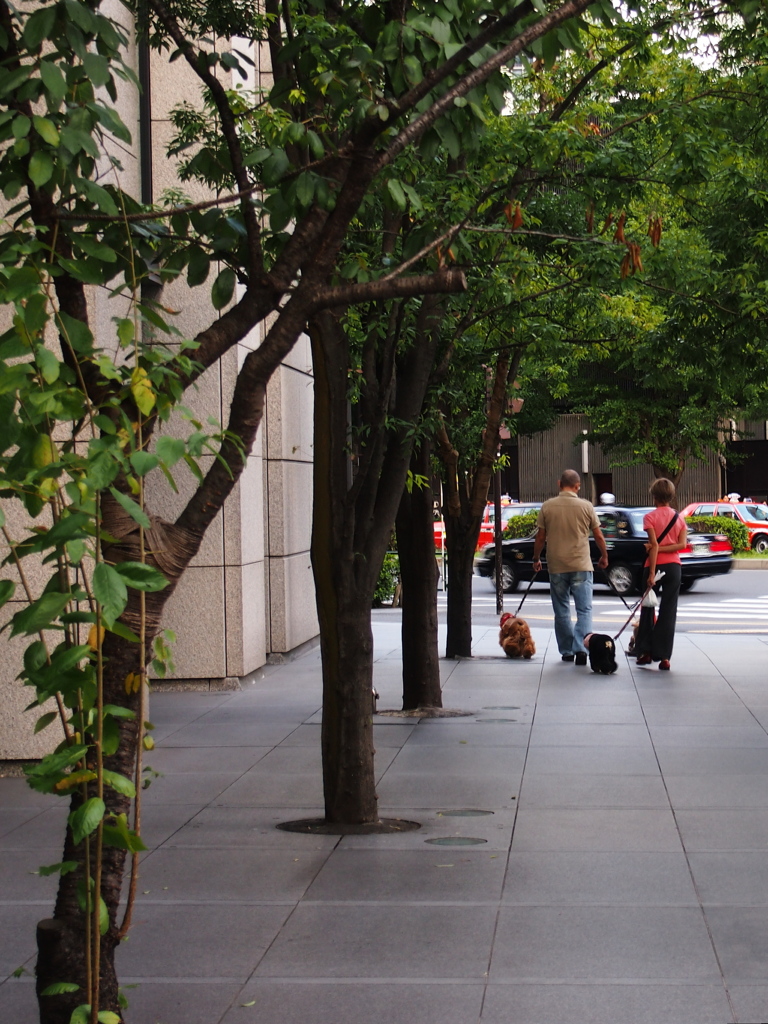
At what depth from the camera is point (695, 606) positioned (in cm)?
2455

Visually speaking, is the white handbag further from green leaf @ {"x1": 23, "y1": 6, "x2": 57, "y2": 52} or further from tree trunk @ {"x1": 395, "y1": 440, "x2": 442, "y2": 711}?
green leaf @ {"x1": 23, "y1": 6, "x2": 57, "y2": 52}

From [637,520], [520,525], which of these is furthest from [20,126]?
[520,525]

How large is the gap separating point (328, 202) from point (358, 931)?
2.75 metres

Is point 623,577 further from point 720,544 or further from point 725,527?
point 725,527

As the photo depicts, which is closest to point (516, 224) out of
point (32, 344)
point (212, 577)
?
point (32, 344)

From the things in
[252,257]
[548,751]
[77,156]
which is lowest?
[548,751]

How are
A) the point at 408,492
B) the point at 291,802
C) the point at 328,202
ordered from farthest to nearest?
the point at 408,492, the point at 291,802, the point at 328,202

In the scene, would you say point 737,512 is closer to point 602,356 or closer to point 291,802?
point 602,356

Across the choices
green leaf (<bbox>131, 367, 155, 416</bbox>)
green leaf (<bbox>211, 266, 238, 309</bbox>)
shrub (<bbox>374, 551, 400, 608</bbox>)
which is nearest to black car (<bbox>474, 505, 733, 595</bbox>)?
shrub (<bbox>374, 551, 400, 608</bbox>)

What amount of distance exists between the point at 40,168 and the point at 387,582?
19918 mm

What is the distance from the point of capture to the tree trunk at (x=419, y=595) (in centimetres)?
1101

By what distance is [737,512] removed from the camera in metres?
40.3

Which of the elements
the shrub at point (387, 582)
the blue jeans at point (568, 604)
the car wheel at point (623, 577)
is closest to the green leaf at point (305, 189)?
the blue jeans at point (568, 604)

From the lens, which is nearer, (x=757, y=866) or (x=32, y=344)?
(x=32, y=344)
